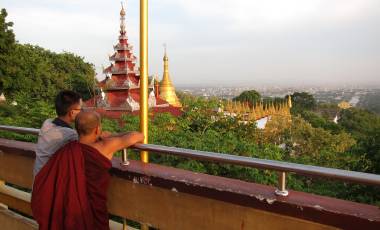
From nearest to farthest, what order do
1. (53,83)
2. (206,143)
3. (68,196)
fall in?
(68,196) → (206,143) → (53,83)

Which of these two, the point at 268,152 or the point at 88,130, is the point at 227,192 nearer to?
the point at 88,130

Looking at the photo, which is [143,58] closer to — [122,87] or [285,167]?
[285,167]

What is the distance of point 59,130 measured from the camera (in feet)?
8.45

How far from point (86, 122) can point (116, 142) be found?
0.69 feet

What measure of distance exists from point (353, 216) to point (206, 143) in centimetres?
702

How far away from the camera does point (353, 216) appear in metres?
1.77

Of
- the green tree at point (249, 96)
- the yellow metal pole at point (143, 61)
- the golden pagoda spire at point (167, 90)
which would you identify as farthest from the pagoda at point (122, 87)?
the green tree at point (249, 96)

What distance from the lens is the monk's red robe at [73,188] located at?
2.35 metres

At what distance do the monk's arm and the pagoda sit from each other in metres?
19.7

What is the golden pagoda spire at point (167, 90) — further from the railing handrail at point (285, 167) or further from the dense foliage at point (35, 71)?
the railing handrail at point (285, 167)

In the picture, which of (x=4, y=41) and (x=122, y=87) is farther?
(x=122, y=87)

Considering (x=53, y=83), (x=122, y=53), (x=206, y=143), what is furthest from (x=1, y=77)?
(x=206, y=143)

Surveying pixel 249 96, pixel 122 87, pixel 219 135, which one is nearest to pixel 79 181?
pixel 219 135

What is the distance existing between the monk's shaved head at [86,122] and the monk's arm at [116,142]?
0.34 ft
